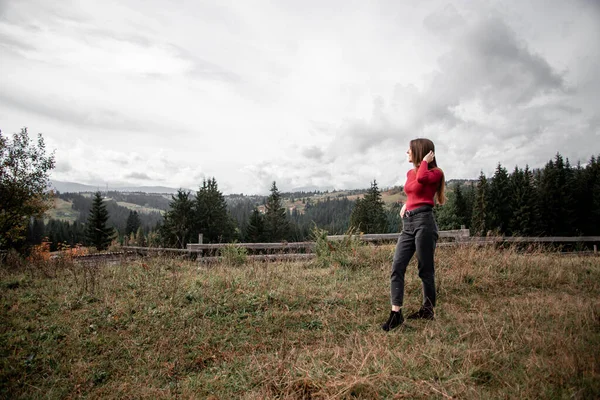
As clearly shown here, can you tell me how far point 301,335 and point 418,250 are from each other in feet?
6.05

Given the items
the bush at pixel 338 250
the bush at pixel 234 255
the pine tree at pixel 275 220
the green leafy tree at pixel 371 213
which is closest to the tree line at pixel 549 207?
the green leafy tree at pixel 371 213

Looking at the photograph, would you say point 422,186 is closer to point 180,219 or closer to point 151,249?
point 151,249

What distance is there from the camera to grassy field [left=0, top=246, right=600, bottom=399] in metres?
2.15

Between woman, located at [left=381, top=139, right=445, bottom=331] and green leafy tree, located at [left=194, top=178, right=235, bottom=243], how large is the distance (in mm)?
41988

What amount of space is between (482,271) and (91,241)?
58.6m

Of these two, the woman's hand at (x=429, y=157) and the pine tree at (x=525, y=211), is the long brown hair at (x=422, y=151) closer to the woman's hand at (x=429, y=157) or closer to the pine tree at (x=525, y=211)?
the woman's hand at (x=429, y=157)

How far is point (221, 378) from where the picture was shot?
8.99 ft

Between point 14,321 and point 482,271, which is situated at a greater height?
point 482,271

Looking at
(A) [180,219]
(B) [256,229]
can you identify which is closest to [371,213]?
(B) [256,229]

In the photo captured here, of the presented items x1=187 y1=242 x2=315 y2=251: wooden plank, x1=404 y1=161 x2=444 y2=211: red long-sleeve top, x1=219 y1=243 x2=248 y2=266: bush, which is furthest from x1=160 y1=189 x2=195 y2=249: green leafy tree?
x1=404 y1=161 x2=444 y2=211: red long-sleeve top

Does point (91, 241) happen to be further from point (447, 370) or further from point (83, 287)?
point (447, 370)

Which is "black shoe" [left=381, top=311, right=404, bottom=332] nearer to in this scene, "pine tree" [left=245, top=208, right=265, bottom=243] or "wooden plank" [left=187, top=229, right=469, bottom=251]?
"wooden plank" [left=187, top=229, right=469, bottom=251]

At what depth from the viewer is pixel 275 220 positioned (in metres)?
52.1

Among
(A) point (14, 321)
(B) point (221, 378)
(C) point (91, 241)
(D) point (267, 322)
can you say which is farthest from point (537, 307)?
(C) point (91, 241)
